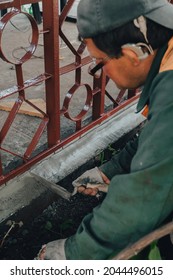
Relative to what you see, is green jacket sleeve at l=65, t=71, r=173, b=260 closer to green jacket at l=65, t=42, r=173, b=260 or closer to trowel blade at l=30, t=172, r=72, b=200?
green jacket at l=65, t=42, r=173, b=260

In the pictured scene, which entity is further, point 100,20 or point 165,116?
point 100,20

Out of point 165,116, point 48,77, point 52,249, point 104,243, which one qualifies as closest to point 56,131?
point 48,77

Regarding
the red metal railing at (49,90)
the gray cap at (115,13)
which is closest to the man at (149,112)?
the gray cap at (115,13)

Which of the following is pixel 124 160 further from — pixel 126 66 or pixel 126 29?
pixel 126 29

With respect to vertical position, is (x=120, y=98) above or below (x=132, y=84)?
below

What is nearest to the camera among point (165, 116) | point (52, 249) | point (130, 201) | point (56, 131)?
point (165, 116)

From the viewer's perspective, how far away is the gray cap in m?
1.56

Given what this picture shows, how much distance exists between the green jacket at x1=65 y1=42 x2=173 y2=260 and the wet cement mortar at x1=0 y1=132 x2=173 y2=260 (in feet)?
3.53

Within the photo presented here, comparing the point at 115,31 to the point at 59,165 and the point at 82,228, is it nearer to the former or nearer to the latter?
the point at 82,228

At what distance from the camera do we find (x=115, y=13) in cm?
156

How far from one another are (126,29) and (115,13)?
0.28 ft

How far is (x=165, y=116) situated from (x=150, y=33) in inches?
16.7

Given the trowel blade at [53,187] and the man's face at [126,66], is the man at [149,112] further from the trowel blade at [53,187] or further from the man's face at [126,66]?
the trowel blade at [53,187]

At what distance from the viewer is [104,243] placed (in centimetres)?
169
